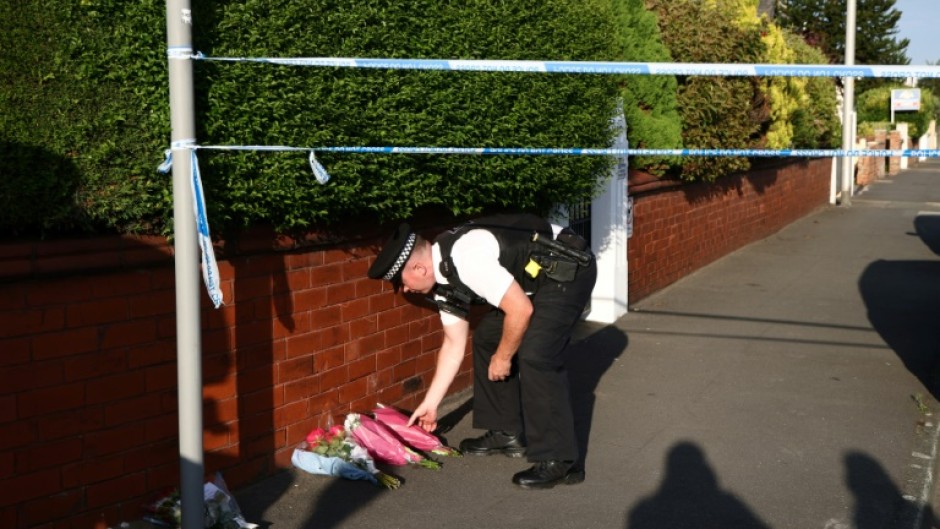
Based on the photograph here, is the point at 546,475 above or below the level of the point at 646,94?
below

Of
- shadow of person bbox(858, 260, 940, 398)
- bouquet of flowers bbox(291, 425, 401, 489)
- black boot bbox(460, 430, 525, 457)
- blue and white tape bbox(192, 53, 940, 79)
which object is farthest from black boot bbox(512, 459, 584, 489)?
shadow of person bbox(858, 260, 940, 398)

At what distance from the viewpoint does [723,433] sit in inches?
274

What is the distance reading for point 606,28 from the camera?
326 inches

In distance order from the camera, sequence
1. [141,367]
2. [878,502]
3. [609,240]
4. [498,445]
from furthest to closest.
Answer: [609,240]
[498,445]
[878,502]
[141,367]

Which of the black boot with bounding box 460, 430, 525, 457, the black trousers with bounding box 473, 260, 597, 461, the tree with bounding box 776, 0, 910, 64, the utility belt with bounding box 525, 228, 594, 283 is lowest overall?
A: the black boot with bounding box 460, 430, 525, 457

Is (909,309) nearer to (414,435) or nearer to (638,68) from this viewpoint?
(414,435)

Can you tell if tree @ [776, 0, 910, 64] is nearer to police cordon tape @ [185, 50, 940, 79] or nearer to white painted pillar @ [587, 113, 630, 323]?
white painted pillar @ [587, 113, 630, 323]

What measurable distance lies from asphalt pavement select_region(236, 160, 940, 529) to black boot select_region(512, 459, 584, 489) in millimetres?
41

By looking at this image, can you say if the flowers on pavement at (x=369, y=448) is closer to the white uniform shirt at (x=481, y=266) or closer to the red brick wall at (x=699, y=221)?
the white uniform shirt at (x=481, y=266)

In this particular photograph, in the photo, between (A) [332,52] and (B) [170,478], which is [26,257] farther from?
(A) [332,52]

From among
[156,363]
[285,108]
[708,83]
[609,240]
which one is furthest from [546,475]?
[708,83]

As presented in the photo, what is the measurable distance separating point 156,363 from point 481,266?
1.58 m

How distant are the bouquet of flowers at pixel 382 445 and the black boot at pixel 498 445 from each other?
0.36 meters

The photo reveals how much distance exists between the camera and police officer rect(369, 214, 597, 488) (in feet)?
18.7
